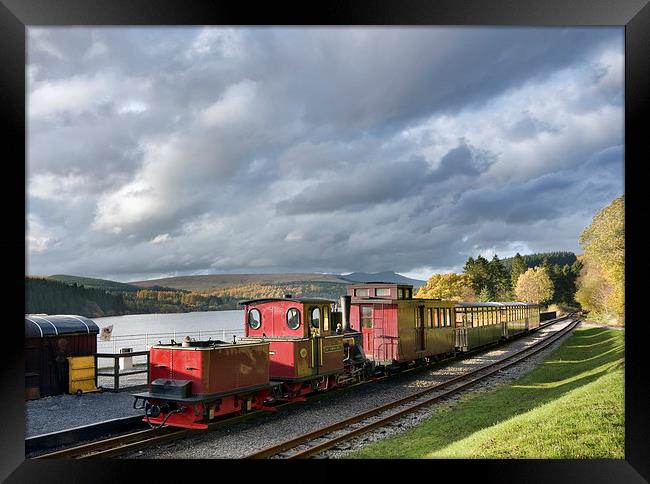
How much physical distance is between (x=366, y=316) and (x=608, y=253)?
7.90 m

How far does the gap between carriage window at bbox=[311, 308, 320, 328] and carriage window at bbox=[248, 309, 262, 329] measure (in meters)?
1.20

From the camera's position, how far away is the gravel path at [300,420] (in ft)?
27.2

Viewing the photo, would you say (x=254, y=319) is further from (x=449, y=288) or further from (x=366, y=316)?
(x=449, y=288)

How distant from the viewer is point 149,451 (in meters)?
8.22

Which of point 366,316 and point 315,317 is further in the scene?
point 366,316

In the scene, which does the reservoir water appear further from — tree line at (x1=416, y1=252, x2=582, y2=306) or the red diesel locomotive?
tree line at (x1=416, y1=252, x2=582, y2=306)

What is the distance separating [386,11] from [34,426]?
9430 mm

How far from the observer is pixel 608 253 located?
53.8 ft

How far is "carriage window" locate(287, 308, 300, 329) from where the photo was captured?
11.6 meters

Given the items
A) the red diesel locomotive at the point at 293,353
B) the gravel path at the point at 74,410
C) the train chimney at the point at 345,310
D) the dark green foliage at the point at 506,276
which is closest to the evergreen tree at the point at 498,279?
the dark green foliage at the point at 506,276

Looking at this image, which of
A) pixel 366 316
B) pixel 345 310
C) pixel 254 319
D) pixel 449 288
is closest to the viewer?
pixel 254 319

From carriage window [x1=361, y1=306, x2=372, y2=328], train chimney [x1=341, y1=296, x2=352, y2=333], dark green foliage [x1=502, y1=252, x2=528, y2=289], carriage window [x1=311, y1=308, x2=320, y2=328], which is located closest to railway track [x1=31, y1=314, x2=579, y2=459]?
carriage window [x1=311, y1=308, x2=320, y2=328]

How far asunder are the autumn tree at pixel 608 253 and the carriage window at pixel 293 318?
9.42 m

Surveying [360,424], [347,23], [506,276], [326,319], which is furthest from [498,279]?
[347,23]
